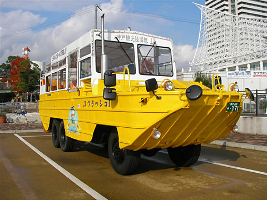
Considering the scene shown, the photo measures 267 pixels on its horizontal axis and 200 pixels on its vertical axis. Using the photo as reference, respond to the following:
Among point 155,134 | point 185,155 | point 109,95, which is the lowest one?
point 185,155

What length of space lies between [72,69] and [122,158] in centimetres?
327

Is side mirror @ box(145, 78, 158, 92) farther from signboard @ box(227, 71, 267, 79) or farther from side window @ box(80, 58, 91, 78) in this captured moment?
signboard @ box(227, 71, 267, 79)

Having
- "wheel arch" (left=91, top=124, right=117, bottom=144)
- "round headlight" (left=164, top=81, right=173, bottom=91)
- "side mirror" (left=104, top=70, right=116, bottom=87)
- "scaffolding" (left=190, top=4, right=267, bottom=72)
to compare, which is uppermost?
"scaffolding" (left=190, top=4, right=267, bottom=72)

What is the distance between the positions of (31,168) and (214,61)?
83482 millimetres

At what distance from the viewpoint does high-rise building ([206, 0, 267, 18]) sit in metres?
125

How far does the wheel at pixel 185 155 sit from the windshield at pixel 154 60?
1880 mm

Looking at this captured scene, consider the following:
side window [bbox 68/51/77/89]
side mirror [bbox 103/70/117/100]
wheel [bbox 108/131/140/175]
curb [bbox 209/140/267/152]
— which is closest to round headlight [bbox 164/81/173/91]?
side mirror [bbox 103/70/117/100]

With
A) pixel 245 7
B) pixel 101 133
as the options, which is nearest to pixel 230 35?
pixel 245 7

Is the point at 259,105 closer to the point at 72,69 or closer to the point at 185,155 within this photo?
the point at 185,155

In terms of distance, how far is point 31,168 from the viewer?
625cm

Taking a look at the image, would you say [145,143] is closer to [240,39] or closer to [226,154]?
[226,154]

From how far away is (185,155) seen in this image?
6273mm

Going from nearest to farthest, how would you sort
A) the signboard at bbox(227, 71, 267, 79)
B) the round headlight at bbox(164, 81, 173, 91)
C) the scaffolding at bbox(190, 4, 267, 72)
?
the round headlight at bbox(164, 81, 173, 91) < the signboard at bbox(227, 71, 267, 79) < the scaffolding at bbox(190, 4, 267, 72)

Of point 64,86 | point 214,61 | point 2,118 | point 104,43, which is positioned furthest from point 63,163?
point 214,61
